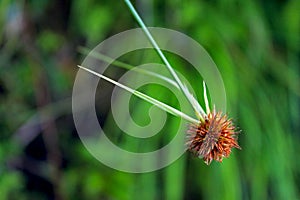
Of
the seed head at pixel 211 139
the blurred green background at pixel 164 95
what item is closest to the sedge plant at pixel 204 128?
the seed head at pixel 211 139

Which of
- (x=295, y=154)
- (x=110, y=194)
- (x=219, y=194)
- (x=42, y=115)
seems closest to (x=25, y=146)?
(x=42, y=115)

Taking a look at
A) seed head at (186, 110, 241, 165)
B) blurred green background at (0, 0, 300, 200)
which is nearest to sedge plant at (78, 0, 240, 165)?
seed head at (186, 110, 241, 165)

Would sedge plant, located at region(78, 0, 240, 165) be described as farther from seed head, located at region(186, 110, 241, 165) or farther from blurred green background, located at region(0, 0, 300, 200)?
blurred green background, located at region(0, 0, 300, 200)

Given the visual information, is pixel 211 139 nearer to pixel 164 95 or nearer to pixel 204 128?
pixel 204 128

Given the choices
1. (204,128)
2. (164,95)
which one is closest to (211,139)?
(204,128)

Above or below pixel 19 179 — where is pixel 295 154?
above

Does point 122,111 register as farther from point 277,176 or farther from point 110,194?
point 277,176
